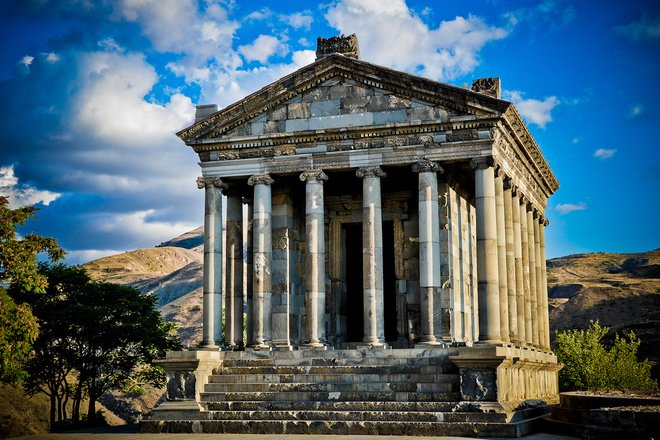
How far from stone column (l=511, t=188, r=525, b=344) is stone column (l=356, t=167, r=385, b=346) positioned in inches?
233

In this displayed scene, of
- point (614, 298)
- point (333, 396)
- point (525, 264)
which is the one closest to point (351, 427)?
point (333, 396)

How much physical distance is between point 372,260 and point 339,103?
5465 mm

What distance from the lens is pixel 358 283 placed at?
3034 centimetres

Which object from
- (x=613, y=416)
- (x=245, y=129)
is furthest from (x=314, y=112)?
(x=613, y=416)

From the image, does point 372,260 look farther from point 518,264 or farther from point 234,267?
point 518,264

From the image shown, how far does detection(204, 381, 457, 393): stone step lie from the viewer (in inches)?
860

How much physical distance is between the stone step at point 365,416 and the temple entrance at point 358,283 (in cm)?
848

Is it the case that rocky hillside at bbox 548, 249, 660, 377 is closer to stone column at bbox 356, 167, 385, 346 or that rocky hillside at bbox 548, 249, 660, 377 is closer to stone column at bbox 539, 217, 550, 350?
stone column at bbox 539, 217, 550, 350

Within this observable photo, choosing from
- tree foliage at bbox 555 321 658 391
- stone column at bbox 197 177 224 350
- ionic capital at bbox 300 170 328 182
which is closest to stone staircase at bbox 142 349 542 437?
→ stone column at bbox 197 177 224 350

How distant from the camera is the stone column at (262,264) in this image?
88.4 ft

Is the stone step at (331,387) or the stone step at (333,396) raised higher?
the stone step at (331,387)

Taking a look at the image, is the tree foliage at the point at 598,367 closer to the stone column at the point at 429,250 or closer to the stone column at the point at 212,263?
the stone column at the point at 429,250

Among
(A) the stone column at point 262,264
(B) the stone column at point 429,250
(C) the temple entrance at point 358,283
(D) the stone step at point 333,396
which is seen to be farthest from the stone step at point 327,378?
(C) the temple entrance at point 358,283

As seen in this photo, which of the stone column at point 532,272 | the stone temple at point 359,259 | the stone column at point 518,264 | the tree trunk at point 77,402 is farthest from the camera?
the stone column at point 532,272
